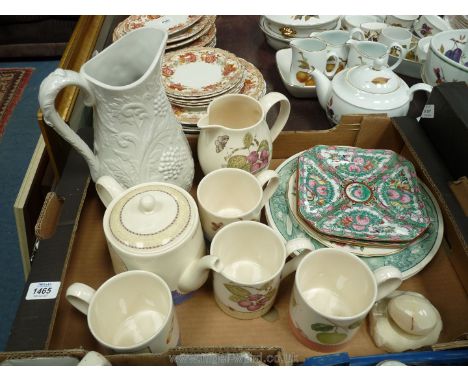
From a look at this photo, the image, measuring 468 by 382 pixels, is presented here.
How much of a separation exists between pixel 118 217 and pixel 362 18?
83cm

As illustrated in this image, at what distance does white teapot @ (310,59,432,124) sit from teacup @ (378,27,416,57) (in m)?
0.19

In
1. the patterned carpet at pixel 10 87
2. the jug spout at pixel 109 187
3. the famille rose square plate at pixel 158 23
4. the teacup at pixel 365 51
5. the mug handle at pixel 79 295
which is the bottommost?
the patterned carpet at pixel 10 87

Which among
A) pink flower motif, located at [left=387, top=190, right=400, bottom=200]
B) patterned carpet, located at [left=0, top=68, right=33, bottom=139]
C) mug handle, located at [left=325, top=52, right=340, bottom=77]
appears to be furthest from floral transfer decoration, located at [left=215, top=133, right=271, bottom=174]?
patterned carpet, located at [left=0, top=68, right=33, bottom=139]

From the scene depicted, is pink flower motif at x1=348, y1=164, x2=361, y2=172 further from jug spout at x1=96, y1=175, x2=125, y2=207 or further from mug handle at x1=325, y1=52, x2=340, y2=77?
jug spout at x1=96, y1=175, x2=125, y2=207

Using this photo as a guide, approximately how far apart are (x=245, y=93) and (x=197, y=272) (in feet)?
1.48

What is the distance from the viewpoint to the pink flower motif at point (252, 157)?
638 mm

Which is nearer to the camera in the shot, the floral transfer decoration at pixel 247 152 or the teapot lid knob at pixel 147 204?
the teapot lid knob at pixel 147 204

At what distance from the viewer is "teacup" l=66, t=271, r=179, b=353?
47cm

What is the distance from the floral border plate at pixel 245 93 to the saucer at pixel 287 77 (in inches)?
2.8

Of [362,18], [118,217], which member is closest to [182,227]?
[118,217]

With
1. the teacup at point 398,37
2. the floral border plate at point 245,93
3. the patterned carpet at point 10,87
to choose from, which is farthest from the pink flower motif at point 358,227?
the patterned carpet at point 10,87

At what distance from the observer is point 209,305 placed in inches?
22.9

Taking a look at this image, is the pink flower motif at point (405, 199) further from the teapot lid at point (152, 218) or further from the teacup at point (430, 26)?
the teacup at point (430, 26)

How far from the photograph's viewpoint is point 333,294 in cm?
58
